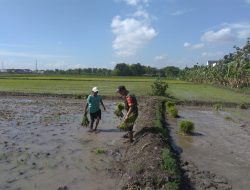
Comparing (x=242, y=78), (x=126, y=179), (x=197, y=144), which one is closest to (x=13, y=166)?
(x=126, y=179)

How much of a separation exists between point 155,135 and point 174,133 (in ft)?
11.9

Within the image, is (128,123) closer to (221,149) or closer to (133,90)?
(221,149)

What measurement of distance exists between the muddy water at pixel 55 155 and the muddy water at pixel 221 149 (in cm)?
221

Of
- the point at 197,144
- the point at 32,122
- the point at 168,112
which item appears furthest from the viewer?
the point at 168,112

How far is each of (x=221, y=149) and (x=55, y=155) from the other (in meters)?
5.09

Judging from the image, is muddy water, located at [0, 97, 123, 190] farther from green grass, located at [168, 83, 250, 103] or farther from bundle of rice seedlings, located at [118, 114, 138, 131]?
green grass, located at [168, 83, 250, 103]

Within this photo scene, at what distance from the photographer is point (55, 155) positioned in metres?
9.50

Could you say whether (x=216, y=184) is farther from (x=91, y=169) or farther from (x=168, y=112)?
(x=168, y=112)

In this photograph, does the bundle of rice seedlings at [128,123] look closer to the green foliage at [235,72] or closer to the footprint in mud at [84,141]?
the footprint in mud at [84,141]

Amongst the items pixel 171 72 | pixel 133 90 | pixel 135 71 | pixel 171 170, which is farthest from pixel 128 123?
pixel 171 72

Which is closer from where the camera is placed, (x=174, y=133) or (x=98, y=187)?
(x=98, y=187)

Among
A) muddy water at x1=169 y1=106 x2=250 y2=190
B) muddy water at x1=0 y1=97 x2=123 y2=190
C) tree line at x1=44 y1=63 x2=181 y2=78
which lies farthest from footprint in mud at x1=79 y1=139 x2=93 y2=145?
tree line at x1=44 y1=63 x2=181 y2=78

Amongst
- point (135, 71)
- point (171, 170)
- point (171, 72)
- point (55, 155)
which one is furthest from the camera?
point (171, 72)

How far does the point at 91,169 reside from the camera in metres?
8.32
